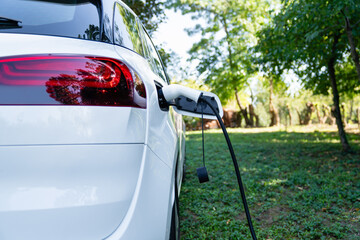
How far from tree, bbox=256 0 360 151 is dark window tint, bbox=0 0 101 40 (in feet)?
11.4

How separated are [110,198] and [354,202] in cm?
361

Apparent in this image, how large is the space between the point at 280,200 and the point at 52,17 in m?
3.45

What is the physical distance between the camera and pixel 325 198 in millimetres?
3635

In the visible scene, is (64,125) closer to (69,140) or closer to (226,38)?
(69,140)

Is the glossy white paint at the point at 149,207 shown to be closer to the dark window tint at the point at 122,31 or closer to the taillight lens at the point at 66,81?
the taillight lens at the point at 66,81

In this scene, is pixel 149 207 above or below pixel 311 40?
below

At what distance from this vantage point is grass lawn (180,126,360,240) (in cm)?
274

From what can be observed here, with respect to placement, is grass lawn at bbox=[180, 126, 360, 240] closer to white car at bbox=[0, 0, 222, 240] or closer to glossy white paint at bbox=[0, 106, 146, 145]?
white car at bbox=[0, 0, 222, 240]

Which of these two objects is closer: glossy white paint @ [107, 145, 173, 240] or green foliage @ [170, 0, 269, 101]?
glossy white paint @ [107, 145, 173, 240]

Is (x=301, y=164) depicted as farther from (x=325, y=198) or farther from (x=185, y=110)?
(x=185, y=110)

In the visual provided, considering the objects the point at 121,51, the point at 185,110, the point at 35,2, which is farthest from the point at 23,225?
the point at 35,2

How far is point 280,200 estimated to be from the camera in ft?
12.0

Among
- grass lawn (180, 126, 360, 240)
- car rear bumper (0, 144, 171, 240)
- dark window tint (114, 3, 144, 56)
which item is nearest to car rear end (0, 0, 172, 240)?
car rear bumper (0, 144, 171, 240)

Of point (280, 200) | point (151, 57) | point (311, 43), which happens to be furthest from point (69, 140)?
point (311, 43)
